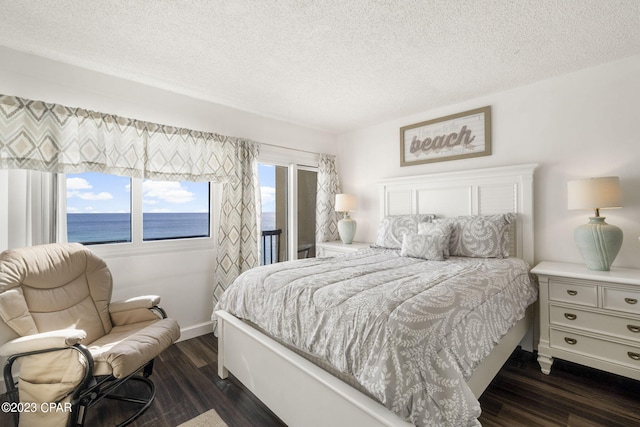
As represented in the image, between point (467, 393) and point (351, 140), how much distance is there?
12.4ft

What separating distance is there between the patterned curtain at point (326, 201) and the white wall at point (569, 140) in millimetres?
1677

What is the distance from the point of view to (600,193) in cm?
219

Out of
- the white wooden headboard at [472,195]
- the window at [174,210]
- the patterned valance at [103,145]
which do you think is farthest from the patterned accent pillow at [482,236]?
the window at [174,210]

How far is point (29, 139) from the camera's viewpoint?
2139mm

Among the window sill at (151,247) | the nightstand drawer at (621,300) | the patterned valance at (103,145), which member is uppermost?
the patterned valance at (103,145)

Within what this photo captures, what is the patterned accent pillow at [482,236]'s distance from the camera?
260 cm

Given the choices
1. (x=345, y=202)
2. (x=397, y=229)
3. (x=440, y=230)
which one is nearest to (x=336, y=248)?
(x=345, y=202)

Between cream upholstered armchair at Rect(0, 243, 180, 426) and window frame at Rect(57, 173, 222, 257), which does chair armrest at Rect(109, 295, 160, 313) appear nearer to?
cream upholstered armchair at Rect(0, 243, 180, 426)

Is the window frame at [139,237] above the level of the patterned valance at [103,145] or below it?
below

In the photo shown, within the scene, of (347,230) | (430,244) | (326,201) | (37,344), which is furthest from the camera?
(326,201)

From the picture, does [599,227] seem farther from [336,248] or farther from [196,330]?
[196,330]

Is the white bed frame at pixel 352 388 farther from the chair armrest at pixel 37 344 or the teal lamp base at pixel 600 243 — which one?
the chair armrest at pixel 37 344

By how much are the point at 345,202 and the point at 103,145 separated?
9.03 feet

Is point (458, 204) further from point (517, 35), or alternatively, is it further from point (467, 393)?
point (467, 393)
